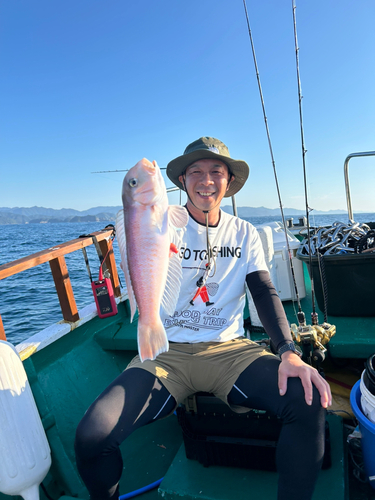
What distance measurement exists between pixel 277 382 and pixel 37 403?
5.50 ft

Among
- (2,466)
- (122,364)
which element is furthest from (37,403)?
(122,364)

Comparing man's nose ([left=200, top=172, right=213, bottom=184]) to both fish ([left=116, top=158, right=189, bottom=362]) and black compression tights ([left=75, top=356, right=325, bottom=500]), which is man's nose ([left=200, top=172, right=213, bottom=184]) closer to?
fish ([left=116, top=158, right=189, bottom=362])

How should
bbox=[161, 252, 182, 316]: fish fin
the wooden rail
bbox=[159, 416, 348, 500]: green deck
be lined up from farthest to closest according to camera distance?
1. the wooden rail
2. bbox=[159, 416, 348, 500]: green deck
3. bbox=[161, 252, 182, 316]: fish fin

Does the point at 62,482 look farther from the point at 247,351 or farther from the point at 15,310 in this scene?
the point at 15,310

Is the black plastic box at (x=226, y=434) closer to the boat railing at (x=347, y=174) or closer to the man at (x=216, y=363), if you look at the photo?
the man at (x=216, y=363)

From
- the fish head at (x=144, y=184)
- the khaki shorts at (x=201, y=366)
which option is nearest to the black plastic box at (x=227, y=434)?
the khaki shorts at (x=201, y=366)

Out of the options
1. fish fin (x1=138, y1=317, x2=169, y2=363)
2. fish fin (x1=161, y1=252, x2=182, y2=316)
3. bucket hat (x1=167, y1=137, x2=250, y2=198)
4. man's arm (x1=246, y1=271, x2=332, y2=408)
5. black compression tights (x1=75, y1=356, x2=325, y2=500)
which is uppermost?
bucket hat (x1=167, y1=137, x2=250, y2=198)

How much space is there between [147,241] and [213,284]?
97 cm

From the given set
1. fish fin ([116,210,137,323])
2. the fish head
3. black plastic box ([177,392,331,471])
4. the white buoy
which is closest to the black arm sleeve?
black plastic box ([177,392,331,471])

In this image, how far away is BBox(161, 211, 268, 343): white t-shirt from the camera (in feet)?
7.24

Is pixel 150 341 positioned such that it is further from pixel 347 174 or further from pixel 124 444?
pixel 347 174

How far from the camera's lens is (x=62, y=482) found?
2320mm

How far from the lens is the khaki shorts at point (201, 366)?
6.52ft

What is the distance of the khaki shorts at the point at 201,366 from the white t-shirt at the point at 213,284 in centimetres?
10
